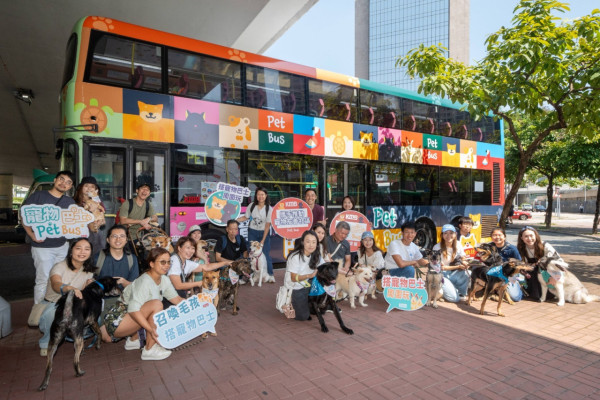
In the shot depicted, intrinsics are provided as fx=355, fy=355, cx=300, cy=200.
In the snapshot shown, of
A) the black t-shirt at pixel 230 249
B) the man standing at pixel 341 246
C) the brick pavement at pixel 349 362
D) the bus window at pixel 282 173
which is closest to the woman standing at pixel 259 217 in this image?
the bus window at pixel 282 173

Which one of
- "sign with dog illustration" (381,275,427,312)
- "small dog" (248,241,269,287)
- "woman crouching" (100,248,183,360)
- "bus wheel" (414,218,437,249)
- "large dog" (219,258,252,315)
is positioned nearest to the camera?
"woman crouching" (100,248,183,360)

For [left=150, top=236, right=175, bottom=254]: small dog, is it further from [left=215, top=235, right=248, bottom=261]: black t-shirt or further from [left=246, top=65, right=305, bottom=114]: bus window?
[left=246, top=65, right=305, bottom=114]: bus window

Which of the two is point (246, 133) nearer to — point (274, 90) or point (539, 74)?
point (274, 90)

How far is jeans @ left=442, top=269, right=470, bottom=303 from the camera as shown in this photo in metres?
6.02

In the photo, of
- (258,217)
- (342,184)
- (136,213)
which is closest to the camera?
(136,213)

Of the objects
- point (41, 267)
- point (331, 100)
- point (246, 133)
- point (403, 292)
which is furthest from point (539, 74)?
point (41, 267)

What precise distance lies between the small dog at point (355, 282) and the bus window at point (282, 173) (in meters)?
2.70

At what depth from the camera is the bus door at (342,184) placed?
8.52m

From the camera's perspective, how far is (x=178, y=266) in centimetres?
441

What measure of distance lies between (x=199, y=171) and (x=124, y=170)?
4.32 ft

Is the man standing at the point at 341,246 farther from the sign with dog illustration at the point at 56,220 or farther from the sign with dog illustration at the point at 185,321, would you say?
the sign with dog illustration at the point at 56,220

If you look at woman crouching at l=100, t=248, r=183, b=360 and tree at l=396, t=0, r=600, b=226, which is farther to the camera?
tree at l=396, t=0, r=600, b=226

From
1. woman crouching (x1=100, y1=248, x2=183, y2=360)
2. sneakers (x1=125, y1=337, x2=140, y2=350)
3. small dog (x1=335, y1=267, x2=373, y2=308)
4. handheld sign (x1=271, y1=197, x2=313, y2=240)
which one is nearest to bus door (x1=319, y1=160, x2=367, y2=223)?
handheld sign (x1=271, y1=197, x2=313, y2=240)

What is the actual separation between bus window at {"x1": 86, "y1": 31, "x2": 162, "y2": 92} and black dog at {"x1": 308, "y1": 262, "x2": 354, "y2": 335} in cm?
453
